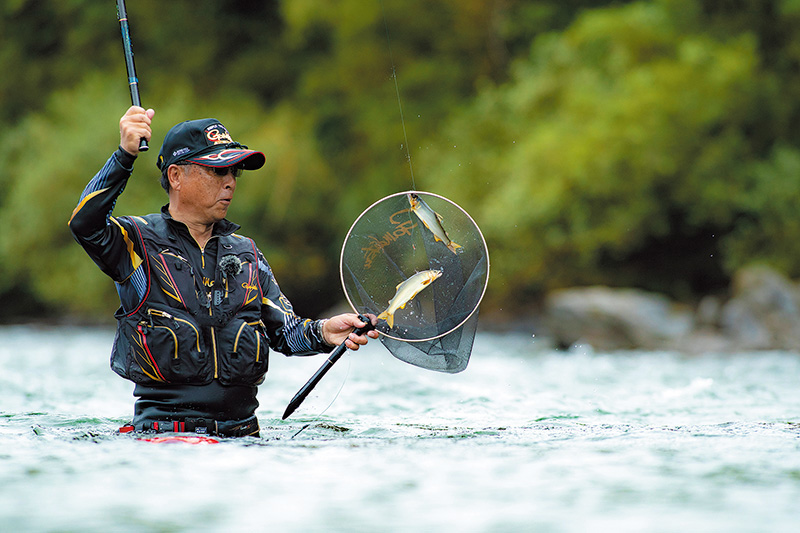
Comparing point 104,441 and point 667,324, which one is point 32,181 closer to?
point 667,324

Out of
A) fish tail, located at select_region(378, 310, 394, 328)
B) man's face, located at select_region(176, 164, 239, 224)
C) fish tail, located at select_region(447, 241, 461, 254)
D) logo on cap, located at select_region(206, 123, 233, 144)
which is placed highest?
logo on cap, located at select_region(206, 123, 233, 144)

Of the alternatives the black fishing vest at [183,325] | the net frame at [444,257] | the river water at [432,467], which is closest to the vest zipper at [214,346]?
the black fishing vest at [183,325]

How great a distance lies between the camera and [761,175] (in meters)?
14.8

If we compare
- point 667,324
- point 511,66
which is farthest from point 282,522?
point 511,66

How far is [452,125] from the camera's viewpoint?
18.0m

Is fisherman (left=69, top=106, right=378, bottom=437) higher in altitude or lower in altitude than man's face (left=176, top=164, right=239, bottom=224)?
lower

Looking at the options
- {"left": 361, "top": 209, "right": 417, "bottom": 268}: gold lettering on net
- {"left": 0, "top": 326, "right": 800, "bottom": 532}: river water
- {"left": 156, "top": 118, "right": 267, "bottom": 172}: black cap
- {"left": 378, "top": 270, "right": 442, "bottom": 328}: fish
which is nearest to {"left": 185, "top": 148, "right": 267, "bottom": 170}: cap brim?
{"left": 156, "top": 118, "right": 267, "bottom": 172}: black cap

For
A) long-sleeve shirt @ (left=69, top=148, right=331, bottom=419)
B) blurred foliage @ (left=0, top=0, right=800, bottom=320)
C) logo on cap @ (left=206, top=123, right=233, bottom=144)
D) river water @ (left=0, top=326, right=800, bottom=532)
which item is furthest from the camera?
blurred foliage @ (left=0, top=0, right=800, bottom=320)

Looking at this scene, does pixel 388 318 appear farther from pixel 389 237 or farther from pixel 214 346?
pixel 214 346

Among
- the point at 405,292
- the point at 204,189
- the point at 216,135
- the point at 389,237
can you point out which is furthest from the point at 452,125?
the point at 204,189

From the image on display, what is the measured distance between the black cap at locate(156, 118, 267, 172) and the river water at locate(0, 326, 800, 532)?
1.13m

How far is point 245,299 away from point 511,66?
1504cm

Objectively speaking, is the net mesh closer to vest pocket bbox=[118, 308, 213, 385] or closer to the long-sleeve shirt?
the long-sleeve shirt

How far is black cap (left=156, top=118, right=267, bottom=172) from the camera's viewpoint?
4055 mm
